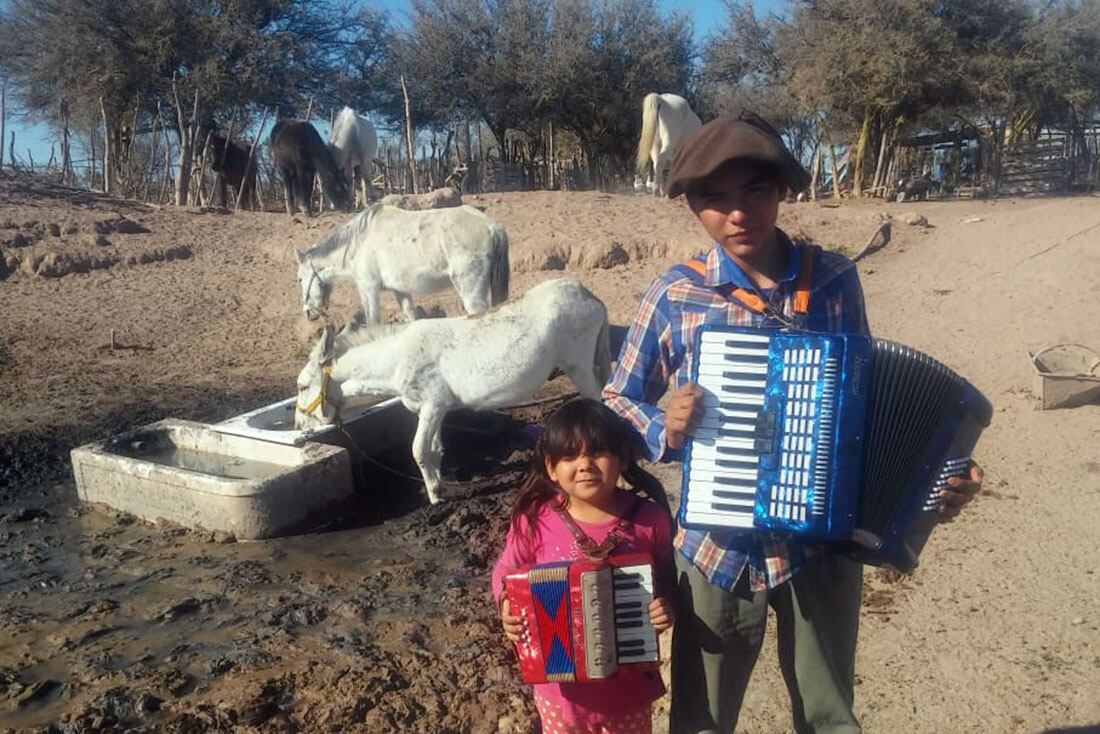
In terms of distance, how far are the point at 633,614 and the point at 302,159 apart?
13578 millimetres

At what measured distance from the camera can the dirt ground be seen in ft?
11.0

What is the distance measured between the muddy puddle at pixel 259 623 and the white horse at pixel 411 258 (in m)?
2.64

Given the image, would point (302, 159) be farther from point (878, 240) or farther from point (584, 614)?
point (584, 614)

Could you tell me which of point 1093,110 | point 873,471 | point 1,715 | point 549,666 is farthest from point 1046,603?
point 1093,110

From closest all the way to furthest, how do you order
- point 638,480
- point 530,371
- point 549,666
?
point 549,666 < point 638,480 < point 530,371

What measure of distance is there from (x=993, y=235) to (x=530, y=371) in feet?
28.0

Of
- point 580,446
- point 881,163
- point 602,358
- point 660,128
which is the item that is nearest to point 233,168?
point 660,128

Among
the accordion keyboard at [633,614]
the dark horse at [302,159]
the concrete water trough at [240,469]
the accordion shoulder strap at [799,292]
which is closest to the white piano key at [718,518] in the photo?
the accordion keyboard at [633,614]

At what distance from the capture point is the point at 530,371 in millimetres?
5840

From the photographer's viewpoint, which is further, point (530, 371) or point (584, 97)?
point (584, 97)

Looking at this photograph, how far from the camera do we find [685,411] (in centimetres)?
189

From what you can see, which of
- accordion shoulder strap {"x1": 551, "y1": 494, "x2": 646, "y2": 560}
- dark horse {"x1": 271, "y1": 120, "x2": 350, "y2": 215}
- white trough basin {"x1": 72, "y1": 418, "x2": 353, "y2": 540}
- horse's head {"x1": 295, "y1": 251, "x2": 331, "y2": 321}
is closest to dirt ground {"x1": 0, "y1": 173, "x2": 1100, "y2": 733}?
white trough basin {"x1": 72, "y1": 418, "x2": 353, "y2": 540}

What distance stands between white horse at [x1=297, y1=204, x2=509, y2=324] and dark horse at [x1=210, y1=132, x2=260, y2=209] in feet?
27.7

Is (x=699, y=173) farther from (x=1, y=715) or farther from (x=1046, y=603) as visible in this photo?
(x=1, y=715)
